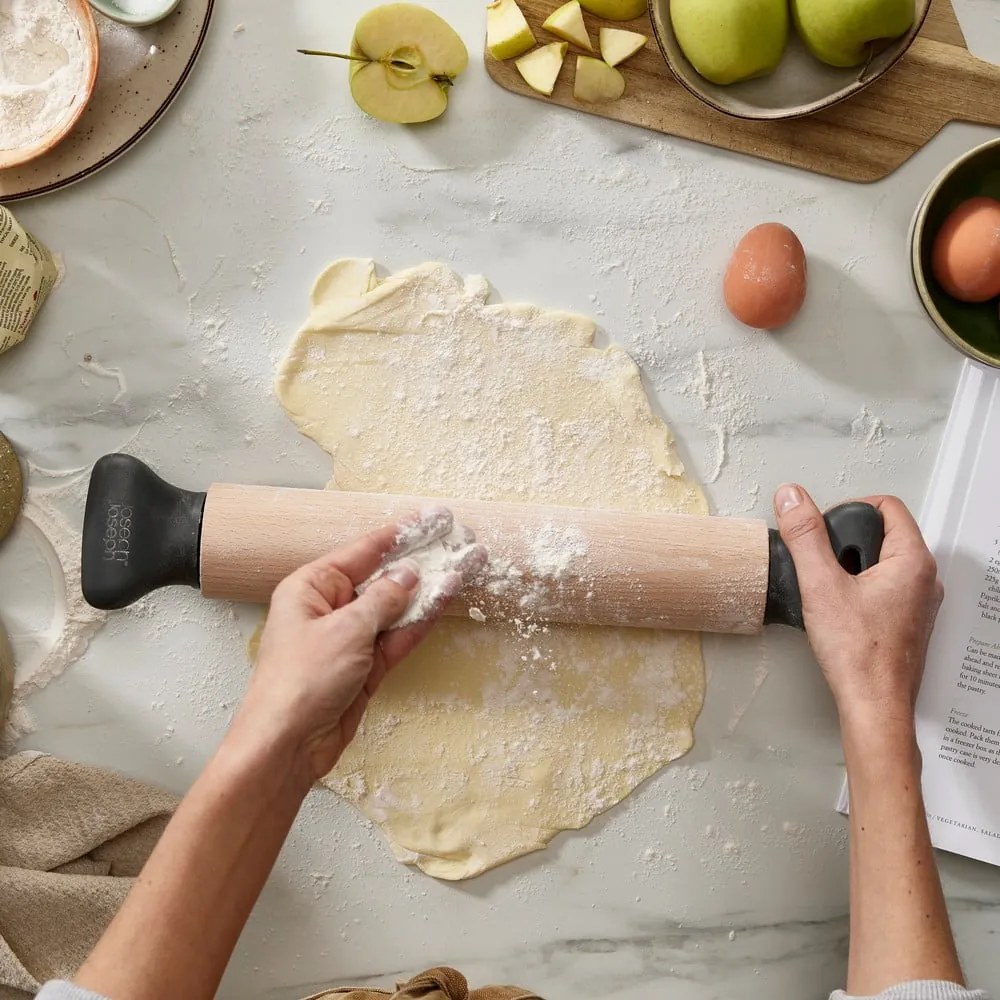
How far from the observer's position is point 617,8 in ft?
4.04

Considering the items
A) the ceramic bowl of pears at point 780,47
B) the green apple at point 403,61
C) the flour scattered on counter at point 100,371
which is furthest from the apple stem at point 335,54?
the flour scattered on counter at point 100,371

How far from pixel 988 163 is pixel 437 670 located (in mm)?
985

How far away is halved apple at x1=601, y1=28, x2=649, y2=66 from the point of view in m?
1.24

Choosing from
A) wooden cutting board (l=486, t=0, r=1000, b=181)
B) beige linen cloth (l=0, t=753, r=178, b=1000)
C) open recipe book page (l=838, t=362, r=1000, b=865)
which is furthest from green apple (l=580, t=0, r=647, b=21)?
beige linen cloth (l=0, t=753, r=178, b=1000)

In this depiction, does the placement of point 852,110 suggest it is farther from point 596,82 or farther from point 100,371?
point 100,371

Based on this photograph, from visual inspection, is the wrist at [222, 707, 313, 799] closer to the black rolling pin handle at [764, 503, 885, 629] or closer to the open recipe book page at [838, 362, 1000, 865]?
the black rolling pin handle at [764, 503, 885, 629]

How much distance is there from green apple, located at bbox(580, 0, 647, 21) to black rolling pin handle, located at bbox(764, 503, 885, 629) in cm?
72

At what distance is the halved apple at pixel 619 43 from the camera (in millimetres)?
1237

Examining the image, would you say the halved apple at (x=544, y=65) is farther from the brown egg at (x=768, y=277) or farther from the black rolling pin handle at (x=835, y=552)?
the black rolling pin handle at (x=835, y=552)

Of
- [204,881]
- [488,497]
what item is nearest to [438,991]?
[204,881]

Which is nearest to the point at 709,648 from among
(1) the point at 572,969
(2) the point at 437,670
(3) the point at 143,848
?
(2) the point at 437,670

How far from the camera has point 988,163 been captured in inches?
47.8

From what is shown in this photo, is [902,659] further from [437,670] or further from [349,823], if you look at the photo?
[349,823]

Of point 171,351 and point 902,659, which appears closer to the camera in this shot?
point 902,659
